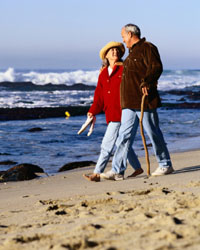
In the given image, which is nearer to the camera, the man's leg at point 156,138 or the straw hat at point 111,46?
the man's leg at point 156,138

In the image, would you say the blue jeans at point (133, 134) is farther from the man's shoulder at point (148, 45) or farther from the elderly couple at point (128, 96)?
the man's shoulder at point (148, 45)

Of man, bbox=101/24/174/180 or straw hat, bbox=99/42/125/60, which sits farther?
straw hat, bbox=99/42/125/60

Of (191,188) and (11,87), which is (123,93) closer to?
(191,188)

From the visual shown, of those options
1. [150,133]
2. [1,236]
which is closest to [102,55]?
[150,133]

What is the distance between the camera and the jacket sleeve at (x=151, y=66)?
586 centimetres

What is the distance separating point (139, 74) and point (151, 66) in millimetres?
202

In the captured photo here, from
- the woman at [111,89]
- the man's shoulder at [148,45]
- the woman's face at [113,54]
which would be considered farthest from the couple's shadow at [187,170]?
the man's shoulder at [148,45]

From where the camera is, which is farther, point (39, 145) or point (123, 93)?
point (39, 145)

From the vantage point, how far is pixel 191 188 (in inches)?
197

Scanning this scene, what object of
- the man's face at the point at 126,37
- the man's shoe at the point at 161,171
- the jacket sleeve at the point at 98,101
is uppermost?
the man's face at the point at 126,37

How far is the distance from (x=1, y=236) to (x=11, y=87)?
45063 millimetres

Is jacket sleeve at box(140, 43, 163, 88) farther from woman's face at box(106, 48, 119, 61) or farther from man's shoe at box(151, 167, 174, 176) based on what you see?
man's shoe at box(151, 167, 174, 176)

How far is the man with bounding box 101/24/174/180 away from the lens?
5.90 m

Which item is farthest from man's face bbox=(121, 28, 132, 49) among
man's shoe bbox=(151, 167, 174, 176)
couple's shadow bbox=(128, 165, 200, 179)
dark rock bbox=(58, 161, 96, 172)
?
dark rock bbox=(58, 161, 96, 172)
